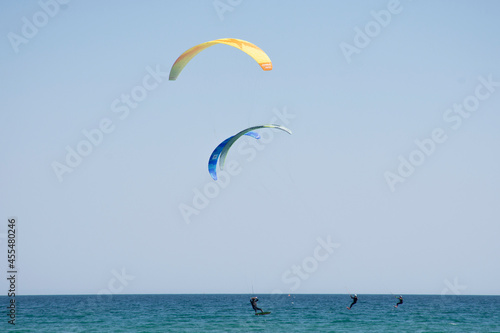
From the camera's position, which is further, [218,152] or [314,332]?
[314,332]

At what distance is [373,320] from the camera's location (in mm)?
41344

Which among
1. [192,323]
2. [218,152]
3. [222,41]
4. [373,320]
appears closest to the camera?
[222,41]

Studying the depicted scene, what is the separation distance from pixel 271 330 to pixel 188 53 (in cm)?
1529

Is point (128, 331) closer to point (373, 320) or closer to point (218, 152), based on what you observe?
point (218, 152)

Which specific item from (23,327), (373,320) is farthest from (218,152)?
(373,320)

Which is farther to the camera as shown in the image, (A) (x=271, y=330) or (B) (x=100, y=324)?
(B) (x=100, y=324)

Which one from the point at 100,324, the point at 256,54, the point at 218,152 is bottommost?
the point at 100,324

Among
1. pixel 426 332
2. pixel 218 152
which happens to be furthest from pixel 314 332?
pixel 218 152

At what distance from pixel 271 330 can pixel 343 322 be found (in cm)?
850

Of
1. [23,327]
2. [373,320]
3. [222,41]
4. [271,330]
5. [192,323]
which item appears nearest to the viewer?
[222,41]

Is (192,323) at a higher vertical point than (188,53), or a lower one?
lower

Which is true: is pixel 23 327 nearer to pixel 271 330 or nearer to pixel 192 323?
pixel 192 323

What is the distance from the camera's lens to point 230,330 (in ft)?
107

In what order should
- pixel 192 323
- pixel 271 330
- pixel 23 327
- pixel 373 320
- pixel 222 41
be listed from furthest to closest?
pixel 373 320 < pixel 192 323 < pixel 23 327 < pixel 271 330 < pixel 222 41
